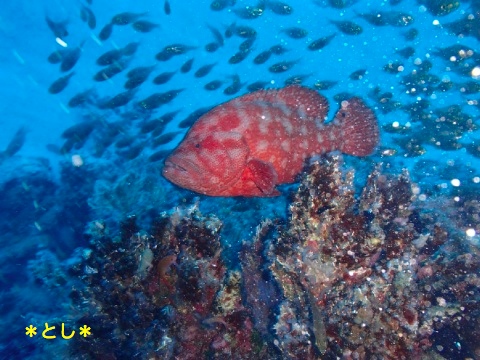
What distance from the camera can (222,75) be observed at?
2730 centimetres

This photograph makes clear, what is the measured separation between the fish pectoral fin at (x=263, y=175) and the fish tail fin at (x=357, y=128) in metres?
1.76

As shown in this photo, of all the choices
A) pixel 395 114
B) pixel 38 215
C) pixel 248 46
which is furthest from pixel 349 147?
pixel 395 114

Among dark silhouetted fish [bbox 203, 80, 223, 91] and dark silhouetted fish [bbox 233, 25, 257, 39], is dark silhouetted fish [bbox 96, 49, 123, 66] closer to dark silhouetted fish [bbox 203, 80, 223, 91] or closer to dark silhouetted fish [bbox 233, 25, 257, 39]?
dark silhouetted fish [bbox 203, 80, 223, 91]

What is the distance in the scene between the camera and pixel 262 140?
452 cm

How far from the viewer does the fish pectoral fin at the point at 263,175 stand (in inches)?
159

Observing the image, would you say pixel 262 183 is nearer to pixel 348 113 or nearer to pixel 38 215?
pixel 348 113

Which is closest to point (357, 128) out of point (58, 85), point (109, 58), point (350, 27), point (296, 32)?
point (350, 27)

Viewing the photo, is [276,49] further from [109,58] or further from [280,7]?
[109,58]

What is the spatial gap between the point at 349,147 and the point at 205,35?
22.2 meters

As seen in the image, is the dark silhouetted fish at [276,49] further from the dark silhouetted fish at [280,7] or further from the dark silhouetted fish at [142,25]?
the dark silhouetted fish at [142,25]

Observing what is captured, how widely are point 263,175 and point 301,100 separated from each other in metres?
1.65

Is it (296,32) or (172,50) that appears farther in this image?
(296,32)

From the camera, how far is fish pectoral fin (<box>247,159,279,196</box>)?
13.3ft

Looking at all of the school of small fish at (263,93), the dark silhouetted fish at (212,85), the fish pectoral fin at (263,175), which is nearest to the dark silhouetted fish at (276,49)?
the school of small fish at (263,93)
